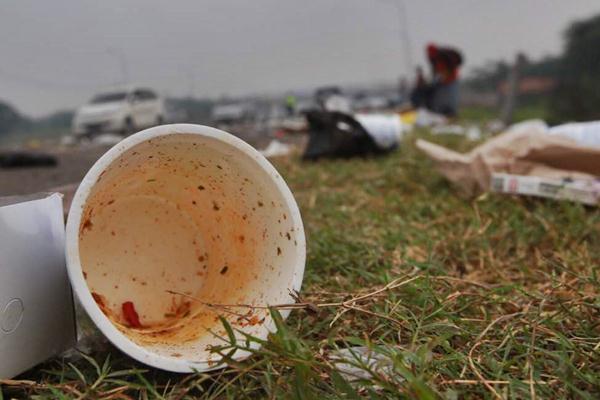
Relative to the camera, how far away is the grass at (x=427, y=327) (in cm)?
99

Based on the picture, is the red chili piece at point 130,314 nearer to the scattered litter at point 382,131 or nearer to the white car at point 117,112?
the scattered litter at point 382,131

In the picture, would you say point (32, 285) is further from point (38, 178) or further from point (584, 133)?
point (38, 178)

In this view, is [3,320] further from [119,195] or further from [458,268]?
[458,268]

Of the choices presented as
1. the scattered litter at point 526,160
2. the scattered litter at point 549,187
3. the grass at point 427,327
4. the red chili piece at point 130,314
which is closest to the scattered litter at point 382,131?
the scattered litter at point 526,160

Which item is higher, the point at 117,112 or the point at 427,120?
the point at 117,112

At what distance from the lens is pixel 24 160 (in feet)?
19.8

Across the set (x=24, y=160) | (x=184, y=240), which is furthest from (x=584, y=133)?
(x=24, y=160)

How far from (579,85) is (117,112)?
12.2 meters

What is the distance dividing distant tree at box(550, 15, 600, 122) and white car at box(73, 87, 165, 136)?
10.7 meters

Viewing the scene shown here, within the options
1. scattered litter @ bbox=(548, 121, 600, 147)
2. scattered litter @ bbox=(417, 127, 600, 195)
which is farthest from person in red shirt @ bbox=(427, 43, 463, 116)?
scattered litter @ bbox=(417, 127, 600, 195)

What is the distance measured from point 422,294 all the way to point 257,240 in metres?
0.45

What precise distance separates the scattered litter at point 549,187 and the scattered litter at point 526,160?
0.28 feet

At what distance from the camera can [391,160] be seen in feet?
14.8

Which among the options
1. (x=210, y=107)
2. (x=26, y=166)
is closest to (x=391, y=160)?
(x=26, y=166)
